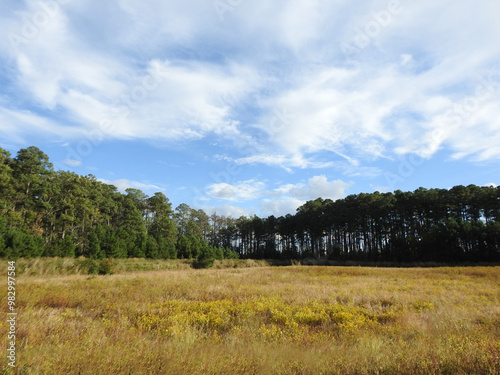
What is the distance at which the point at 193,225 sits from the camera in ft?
275

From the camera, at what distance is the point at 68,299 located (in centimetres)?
905

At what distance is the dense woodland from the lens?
37625 mm

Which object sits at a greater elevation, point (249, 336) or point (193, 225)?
point (193, 225)

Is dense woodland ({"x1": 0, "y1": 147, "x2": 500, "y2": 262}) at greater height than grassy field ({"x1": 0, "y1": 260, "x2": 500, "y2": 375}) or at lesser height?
greater

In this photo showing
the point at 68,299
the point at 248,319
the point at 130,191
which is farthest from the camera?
the point at 130,191

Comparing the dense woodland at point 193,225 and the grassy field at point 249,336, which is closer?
the grassy field at point 249,336

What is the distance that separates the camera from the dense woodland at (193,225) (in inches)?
1481

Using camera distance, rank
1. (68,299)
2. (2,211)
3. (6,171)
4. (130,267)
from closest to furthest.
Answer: (68,299) → (130,267) → (2,211) → (6,171)

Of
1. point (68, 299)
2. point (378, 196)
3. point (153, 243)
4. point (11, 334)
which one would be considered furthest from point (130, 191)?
point (11, 334)

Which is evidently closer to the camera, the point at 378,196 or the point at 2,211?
the point at 2,211

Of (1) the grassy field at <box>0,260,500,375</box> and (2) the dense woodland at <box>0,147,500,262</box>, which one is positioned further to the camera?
(2) the dense woodland at <box>0,147,500,262</box>

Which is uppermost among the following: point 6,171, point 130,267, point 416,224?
point 6,171

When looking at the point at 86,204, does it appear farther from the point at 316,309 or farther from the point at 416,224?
the point at 416,224

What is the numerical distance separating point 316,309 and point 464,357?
5413 mm
